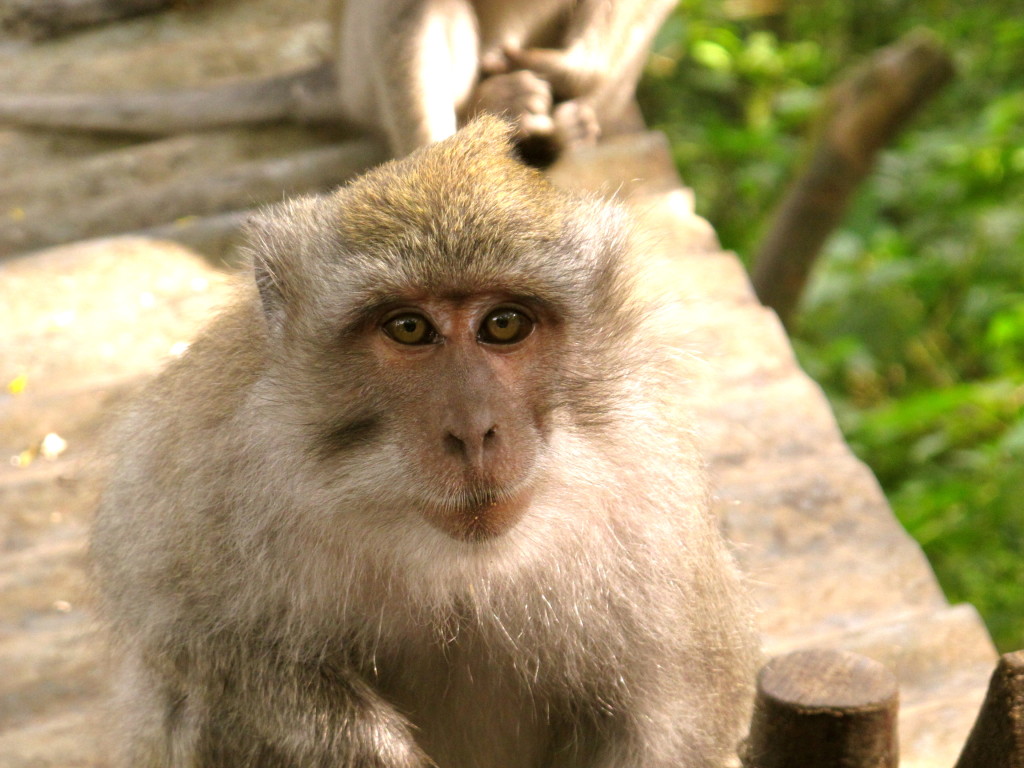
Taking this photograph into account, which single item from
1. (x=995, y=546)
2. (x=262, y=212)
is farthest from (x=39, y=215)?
(x=995, y=546)

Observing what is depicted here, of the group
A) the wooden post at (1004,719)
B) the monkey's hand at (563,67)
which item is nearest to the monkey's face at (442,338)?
the wooden post at (1004,719)

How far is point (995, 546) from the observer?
550cm

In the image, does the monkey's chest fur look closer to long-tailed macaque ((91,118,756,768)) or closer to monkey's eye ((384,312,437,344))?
long-tailed macaque ((91,118,756,768))

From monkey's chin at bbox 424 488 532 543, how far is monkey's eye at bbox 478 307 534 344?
9.9 inches

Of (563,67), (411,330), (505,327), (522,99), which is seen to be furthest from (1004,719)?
(563,67)

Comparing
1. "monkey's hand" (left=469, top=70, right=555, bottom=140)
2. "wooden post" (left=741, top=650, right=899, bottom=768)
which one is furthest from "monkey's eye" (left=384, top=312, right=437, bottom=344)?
"monkey's hand" (left=469, top=70, right=555, bottom=140)

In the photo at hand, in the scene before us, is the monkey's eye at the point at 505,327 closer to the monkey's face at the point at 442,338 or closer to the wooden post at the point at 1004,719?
the monkey's face at the point at 442,338

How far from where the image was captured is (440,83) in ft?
13.9

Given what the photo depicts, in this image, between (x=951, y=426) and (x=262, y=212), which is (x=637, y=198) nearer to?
(x=262, y=212)

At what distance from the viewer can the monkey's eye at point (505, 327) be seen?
2.22 meters

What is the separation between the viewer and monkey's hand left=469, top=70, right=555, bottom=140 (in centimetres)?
423

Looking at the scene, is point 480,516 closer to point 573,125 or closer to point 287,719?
point 287,719

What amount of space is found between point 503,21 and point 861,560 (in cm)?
237

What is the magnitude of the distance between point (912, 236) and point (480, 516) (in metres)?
6.13
